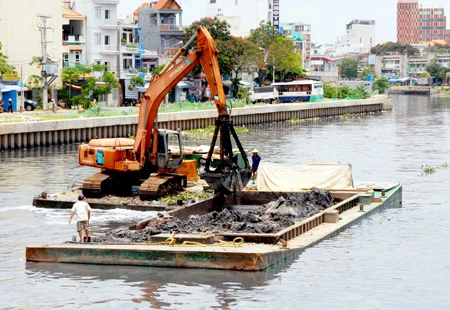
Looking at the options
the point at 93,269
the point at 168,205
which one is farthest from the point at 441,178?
the point at 93,269

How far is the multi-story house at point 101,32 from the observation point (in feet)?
340

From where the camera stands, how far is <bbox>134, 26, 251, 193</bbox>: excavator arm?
118 feet

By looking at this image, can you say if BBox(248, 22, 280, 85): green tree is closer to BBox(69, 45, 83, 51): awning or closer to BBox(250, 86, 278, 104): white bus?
BBox(250, 86, 278, 104): white bus

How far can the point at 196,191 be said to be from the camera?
39375 mm

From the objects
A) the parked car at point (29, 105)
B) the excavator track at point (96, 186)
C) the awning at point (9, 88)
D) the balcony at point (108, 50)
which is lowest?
the excavator track at point (96, 186)

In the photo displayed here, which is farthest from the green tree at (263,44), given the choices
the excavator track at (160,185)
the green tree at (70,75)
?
the excavator track at (160,185)

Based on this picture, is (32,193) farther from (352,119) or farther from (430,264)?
(352,119)

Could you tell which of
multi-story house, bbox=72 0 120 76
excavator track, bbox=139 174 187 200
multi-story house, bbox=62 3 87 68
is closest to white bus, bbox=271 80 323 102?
multi-story house, bbox=72 0 120 76

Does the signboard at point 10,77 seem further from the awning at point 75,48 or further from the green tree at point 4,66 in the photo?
the awning at point 75,48

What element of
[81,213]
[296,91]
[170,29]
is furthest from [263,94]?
[81,213]

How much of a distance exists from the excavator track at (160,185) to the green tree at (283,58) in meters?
94.1

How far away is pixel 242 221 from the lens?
31562 millimetres

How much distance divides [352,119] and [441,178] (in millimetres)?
58949

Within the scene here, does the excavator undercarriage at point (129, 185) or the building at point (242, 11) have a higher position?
the building at point (242, 11)
